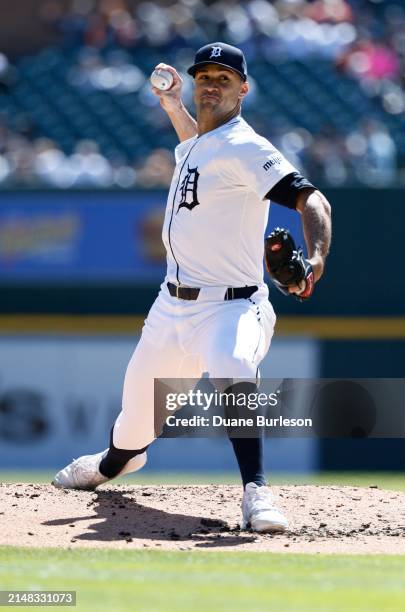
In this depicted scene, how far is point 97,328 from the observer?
11.0 m

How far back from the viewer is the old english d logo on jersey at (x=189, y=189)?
17.3 ft

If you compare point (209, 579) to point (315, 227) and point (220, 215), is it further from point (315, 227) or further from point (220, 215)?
point (220, 215)

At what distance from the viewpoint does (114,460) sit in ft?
19.2

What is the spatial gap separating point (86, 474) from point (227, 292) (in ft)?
4.24

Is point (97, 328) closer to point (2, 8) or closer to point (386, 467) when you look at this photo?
point (386, 467)

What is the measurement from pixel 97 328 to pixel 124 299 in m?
0.34

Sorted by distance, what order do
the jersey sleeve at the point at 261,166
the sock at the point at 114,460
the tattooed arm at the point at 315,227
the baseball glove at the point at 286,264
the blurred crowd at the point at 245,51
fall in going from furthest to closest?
the blurred crowd at the point at 245,51 → the sock at the point at 114,460 → the jersey sleeve at the point at 261,166 → the tattooed arm at the point at 315,227 → the baseball glove at the point at 286,264

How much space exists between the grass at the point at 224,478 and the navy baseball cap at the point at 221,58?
4373 mm

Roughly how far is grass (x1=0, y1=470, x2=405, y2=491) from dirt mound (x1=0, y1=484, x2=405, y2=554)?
2798 mm

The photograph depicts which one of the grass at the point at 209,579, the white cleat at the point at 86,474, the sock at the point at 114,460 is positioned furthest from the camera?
the white cleat at the point at 86,474

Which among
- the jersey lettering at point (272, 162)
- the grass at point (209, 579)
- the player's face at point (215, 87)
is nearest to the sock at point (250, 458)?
the grass at point (209, 579)
